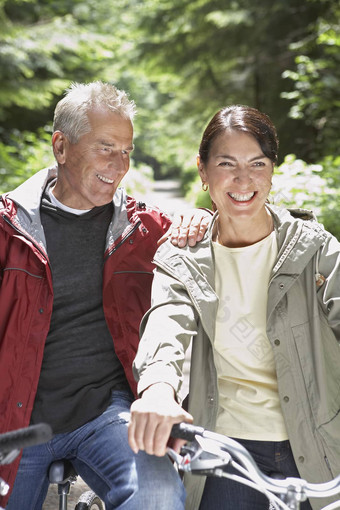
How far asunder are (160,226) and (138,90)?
3304 cm

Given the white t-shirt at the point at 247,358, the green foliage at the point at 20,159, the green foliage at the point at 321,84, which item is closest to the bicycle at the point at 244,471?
the white t-shirt at the point at 247,358

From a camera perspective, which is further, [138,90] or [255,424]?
[138,90]

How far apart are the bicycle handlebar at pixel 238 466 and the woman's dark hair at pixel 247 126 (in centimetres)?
111

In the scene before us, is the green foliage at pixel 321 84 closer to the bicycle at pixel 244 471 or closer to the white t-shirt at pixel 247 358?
the white t-shirt at pixel 247 358

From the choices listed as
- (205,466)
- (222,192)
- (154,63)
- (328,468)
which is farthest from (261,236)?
(154,63)

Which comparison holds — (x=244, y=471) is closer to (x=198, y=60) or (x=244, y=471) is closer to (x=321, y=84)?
(x=321, y=84)

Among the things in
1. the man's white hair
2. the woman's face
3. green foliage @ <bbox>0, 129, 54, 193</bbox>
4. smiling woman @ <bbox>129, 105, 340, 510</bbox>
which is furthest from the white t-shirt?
green foliage @ <bbox>0, 129, 54, 193</bbox>

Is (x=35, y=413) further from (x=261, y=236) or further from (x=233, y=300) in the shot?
(x=261, y=236)

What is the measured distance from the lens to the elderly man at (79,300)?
272cm

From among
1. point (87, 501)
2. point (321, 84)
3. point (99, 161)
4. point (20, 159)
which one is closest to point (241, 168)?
point (99, 161)

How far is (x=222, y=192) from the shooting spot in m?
2.61

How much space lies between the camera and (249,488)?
8.41 feet

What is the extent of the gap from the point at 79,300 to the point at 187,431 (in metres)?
1.15

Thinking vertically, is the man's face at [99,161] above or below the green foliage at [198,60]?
below
